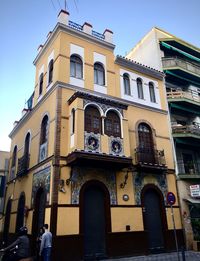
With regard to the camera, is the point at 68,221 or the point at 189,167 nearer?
the point at 68,221

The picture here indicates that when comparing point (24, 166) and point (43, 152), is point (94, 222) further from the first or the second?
point (24, 166)

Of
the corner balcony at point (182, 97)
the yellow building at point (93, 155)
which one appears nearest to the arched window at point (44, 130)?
the yellow building at point (93, 155)

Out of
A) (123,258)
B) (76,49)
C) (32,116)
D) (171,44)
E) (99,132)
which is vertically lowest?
(123,258)

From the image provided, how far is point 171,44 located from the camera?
21.6 m

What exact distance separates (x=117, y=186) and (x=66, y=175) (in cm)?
305

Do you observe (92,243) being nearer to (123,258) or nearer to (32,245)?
(123,258)

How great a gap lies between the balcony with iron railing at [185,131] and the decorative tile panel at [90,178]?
245 inches

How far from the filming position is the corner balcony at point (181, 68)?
64.7 feet

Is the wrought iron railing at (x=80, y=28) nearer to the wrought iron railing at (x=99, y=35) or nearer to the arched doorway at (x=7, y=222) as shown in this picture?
the wrought iron railing at (x=99, y=35)

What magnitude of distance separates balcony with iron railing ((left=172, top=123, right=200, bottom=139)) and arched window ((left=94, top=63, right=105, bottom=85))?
240 inches

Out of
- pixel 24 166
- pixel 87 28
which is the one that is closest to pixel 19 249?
pixel 24 166

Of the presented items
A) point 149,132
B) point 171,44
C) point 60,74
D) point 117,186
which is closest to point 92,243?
point 117,186

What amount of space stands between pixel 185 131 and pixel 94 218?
9042mm

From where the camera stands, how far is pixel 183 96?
62.9 ft
